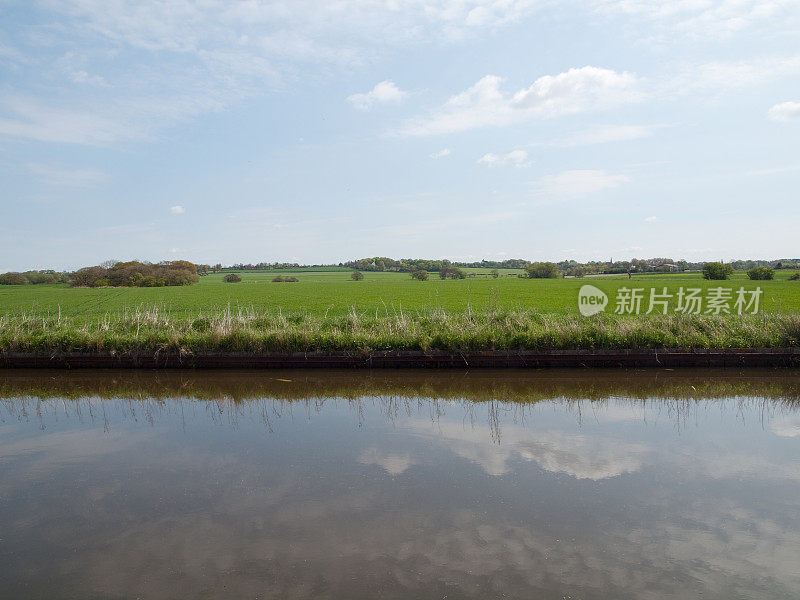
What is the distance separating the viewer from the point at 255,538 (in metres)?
3.60

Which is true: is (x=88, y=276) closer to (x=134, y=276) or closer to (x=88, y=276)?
(x=88, y=276)

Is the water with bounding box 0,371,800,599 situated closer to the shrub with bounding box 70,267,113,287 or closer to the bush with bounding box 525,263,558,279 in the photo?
the shrub with bounding box 70,267,113,287

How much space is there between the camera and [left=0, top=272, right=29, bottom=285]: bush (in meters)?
53.1

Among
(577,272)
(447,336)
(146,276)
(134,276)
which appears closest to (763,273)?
(577,272)

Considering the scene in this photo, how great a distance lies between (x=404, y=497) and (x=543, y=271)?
202 feet

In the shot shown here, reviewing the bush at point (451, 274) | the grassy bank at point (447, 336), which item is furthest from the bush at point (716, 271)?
the grassy bank at point (447, 336)

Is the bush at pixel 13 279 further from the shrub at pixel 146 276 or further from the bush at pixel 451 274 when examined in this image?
the bush at pixel 451 274

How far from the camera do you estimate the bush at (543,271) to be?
62.6 metres

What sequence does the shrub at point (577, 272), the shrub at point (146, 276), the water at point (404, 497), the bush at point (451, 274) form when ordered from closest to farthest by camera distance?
the water at point (404, 497)
the shrub at point (146, 276)
the shrub at point (577, 272)
the bush at point (451, 274)

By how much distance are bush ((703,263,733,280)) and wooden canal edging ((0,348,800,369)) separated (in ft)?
152

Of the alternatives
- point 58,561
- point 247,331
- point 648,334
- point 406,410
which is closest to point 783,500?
point 406,410

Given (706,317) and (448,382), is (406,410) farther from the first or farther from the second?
(706,317)

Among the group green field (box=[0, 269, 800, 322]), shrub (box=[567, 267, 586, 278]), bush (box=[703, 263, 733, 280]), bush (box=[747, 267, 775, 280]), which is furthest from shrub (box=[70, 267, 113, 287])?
bush (box=[747, 267, 775, 280])

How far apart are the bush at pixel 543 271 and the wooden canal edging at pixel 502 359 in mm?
53769
